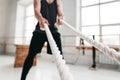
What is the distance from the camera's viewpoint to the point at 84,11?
5422 mm

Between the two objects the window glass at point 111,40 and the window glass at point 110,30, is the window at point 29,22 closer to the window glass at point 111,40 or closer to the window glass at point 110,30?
the window glass at point 110,30

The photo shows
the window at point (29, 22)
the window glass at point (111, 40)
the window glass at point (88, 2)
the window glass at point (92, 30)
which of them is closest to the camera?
the window glass at point (111, 40)

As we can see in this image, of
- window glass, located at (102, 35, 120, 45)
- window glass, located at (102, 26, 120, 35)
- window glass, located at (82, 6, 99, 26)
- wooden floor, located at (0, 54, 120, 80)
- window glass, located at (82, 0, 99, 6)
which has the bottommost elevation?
wooden floor, located at (0, 54, 120, 80)

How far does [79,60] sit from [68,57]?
511mm

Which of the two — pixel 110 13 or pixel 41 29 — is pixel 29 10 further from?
pixel 41 29

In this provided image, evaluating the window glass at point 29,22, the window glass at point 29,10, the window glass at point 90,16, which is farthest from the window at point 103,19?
the window glass at point 29,10

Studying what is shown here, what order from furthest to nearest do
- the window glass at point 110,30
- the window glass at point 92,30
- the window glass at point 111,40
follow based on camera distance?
1. the window glass at point 92,30
2. the window glass at point 110,30
3. the window glass at point 111,40

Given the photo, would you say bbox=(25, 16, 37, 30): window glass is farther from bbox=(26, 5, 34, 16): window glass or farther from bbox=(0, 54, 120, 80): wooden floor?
bbox=(0, 54, 120, 80): wooden floor

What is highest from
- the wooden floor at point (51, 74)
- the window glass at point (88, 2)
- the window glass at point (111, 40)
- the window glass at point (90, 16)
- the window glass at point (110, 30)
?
the window glass at point (88, 2)

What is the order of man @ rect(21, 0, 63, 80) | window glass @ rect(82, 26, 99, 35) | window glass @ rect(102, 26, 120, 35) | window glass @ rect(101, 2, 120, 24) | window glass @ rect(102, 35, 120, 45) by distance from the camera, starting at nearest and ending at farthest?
man @ rect(21, 0, 63, 80) < window glass @ rect(102, 35, 120, 45) < window glass @ rect(102, 26, 120, 35) < window glass @ rect(101, 2, 120, 24) < window glass @ rect(82, 26, 99, 35)

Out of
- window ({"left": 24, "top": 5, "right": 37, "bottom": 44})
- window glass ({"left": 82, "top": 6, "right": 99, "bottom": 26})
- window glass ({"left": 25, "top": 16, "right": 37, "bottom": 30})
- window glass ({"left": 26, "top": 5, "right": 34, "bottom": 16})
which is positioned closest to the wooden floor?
window glass ({"left": 82, "top": 6, "right": 99, "bottom": 26})

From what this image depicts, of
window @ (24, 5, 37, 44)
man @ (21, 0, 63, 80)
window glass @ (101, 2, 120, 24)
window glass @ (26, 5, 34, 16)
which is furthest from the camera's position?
window glass @ (26, 5, 34, 16)

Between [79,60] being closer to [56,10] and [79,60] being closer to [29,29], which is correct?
[56,10]

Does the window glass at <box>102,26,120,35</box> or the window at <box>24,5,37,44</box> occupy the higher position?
the window at <box>24,5,37,44</box>
